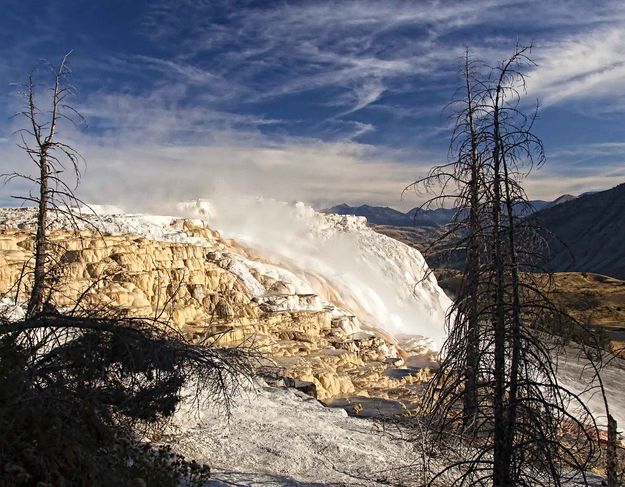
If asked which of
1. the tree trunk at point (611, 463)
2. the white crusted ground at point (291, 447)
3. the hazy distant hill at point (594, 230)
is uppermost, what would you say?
the hazy distant hill at point (594, 230)

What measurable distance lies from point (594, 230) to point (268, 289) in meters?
117

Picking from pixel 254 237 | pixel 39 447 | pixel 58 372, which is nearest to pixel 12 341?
pixel 58 372

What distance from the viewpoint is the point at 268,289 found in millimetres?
28953

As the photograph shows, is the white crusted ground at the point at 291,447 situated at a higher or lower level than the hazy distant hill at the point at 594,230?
lower

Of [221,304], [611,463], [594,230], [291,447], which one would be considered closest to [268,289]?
[221,304]

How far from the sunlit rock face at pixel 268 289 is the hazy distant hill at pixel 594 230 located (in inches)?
2884

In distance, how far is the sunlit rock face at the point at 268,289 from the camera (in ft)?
65.4

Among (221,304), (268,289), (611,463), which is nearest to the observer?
(611,463)

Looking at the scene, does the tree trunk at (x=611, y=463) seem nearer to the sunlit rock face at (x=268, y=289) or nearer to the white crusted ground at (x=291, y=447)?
the white crusted ground at (x=291, y=447)

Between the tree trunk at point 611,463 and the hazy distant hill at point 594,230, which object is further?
the hazy distant hill at point 594,230

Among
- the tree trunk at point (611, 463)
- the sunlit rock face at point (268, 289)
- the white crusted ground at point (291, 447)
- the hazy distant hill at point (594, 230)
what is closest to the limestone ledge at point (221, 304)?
the sunlit rock face at point (268, 289)

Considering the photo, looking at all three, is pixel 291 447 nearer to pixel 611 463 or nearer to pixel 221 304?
pixel 611 463

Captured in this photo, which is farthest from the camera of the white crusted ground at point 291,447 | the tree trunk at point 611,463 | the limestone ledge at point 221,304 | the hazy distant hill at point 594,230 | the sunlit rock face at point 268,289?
the hazy distant hill at point 594,230

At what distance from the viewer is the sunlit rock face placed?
1994 cm
